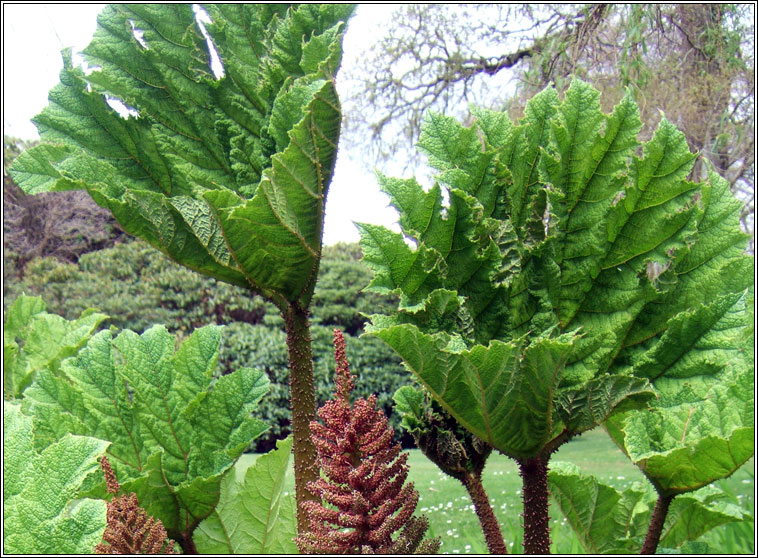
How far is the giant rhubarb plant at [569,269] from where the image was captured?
0.85 metres

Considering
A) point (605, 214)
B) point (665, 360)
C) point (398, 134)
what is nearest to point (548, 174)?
point (605, 214)

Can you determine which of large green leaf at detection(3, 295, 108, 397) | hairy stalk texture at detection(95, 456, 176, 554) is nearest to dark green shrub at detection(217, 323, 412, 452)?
large green leaf at detection(3, 295, 108, 397)

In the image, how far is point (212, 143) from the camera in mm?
1121

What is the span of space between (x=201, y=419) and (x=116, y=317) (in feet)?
29.0

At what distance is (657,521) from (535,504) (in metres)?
0.32

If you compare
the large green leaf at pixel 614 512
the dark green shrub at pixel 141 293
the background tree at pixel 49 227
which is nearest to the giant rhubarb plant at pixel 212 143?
the large green leaf at pixel 614 512

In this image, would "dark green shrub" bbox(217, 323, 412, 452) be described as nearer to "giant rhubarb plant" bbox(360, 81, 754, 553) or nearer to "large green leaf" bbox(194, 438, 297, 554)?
"large green leaf" bbox(194, 438, 297, 554)

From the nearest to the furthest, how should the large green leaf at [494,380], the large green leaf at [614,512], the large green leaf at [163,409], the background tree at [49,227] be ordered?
→ the large green leaf at [494,380] → the large green leaf at [163,409] → the large green leaf at [614,512] → the background tree at [49,227]

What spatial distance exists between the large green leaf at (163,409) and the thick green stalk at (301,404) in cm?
9

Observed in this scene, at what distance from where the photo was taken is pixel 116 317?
931 cm

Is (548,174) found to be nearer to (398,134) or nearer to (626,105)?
(626,105)

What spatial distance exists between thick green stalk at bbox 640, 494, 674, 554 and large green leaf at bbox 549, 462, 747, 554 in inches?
6.1

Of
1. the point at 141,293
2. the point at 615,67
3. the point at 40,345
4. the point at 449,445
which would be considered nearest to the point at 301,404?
the point at 449,445

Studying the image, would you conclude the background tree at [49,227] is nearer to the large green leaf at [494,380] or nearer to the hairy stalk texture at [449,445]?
the hairy stalk texture at [449,445]
